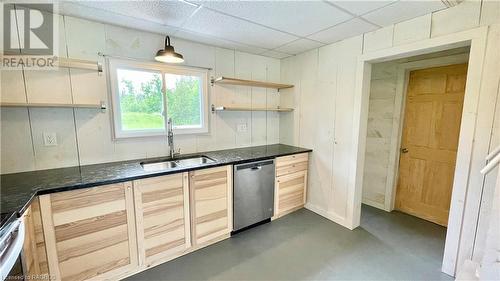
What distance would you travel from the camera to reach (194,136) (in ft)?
9.07

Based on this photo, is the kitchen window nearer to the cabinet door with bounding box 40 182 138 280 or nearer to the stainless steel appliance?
the cabinet door with bounding box 40 182 138 280

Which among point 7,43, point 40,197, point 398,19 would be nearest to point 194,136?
point 40,197

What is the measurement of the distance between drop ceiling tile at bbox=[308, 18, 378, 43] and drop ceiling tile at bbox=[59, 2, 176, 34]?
1642 mm

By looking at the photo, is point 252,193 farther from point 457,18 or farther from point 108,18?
point 457,18

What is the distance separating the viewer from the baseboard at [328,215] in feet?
8.93

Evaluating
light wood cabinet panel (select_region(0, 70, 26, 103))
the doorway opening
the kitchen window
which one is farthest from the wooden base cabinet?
light wood cabinet panel (select_region(0, 70, 26, 103))

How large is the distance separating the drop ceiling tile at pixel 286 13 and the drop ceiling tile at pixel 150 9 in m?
0.22

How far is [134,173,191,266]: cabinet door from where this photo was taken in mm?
1867

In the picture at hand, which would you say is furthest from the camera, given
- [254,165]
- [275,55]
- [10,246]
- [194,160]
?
[275,55]

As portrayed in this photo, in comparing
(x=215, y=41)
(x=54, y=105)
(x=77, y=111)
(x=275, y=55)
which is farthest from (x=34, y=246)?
(x=275, y=55)

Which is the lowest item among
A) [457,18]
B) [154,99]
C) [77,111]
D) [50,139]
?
[50,139]

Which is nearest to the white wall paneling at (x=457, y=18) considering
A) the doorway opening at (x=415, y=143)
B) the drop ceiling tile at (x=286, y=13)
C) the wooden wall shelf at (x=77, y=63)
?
the drop ceiling tile at (x=286, y=13)

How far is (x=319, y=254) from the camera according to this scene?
7.16 ft

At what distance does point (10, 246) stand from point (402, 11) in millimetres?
3099
